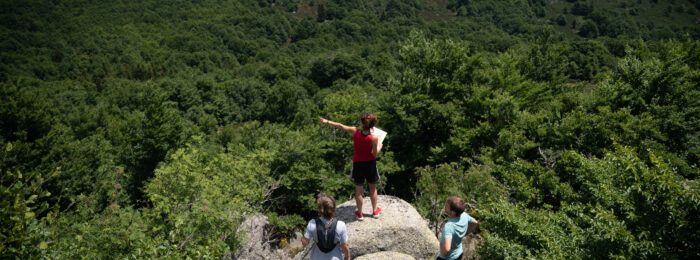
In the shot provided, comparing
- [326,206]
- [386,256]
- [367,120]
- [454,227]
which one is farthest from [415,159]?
[326,206]

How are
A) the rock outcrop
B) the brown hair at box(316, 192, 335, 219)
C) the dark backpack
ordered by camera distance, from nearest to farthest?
the brown hair at box(316, 192, 335, 219) < the dark backpack < the rock outcrop

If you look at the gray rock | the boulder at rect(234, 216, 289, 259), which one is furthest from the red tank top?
the boulder at rect(234, 216, 289, 259)

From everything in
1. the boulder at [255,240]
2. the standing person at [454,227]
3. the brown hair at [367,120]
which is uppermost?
the brown hair at [367,120]

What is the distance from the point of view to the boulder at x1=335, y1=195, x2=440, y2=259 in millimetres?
7828

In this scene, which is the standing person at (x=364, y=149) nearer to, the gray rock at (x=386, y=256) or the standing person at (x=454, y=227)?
the gray rock at (x=386, y=256)

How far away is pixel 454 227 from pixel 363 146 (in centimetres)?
226

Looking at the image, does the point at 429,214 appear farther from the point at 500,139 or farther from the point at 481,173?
the point at 500,139

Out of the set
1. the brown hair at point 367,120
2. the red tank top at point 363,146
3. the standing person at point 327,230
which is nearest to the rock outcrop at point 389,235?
the red tank top at point 363,146

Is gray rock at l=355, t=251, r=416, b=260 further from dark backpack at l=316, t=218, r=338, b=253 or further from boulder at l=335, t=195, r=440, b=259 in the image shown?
dark backpack at l=316, t=218, r=338, b=253

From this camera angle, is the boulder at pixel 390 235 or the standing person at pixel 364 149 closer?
the standing person at pixel 364 149

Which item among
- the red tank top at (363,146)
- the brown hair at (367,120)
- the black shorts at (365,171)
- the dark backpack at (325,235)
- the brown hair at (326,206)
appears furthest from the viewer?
the black shorts at (365,171)

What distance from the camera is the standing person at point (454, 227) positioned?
5223 mm

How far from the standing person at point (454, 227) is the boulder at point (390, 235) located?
8.45 feet

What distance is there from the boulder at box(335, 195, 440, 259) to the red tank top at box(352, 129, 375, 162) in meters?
2.09
